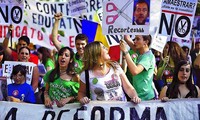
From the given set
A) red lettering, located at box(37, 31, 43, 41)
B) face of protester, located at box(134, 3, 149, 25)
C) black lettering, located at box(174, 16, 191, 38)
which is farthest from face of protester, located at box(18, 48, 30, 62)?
black lettering, located at box(174, 16, 191, 38)

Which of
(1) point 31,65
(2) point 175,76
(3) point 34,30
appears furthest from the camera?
(3) point 34,30

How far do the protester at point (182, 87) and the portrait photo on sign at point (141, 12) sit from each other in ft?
2.93

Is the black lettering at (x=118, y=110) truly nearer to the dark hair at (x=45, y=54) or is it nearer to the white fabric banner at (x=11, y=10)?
the dark hair at (x=45, y=54)

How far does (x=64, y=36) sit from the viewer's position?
1086 centimetres

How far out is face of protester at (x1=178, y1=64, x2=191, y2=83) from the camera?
702cm

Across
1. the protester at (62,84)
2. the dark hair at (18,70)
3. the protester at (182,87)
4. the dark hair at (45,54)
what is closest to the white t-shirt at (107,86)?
the protester at (62,84)

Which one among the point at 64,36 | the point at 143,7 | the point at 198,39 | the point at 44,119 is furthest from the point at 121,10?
the point at 198,39

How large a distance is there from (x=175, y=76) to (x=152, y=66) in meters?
0.52

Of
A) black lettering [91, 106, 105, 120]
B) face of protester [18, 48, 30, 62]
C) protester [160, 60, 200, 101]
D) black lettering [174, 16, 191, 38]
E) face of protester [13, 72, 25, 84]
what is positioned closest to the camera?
black lettering [91, 106, 105, 120]

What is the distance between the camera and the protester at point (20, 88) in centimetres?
746

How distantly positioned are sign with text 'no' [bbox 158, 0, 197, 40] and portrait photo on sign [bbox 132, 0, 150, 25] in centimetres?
164

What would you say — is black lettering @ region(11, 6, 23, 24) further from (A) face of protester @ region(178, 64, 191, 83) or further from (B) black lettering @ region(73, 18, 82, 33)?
(A) face of protester @ region(178, 64, 191, 83)

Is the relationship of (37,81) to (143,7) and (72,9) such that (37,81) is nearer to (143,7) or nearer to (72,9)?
(143,7)

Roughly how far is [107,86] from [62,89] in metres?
0.78
